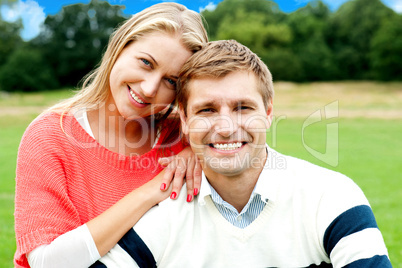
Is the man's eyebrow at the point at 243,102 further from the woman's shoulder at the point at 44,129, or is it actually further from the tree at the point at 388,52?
the tree at the point at 388,52

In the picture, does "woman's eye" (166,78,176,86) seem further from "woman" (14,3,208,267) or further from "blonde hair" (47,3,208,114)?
"blonde hair" (47,3,208,114)

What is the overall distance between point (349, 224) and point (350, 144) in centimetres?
1433

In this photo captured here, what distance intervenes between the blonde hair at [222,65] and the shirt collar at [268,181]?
14.9 inches

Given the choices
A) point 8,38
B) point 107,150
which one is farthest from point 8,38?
point 107,150

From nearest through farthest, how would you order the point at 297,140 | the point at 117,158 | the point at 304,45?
the point at 117,158 → the point at 297,140 → the point at 304,45

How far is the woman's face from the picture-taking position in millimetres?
2967

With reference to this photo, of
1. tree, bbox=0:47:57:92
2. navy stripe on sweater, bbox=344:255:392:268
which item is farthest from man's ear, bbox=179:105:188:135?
tree, bbox=0:47:57:92

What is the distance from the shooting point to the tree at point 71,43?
48.8 meters

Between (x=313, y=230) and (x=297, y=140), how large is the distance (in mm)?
14744

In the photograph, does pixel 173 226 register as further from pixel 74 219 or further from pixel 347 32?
pixel 347 32

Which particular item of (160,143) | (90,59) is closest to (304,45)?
(90,59)

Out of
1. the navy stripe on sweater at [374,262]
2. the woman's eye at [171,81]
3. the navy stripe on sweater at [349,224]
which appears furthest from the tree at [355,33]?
the navy stripe on sweater at [374,262]

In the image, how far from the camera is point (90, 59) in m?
50.2

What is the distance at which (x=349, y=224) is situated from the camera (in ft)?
7.58
